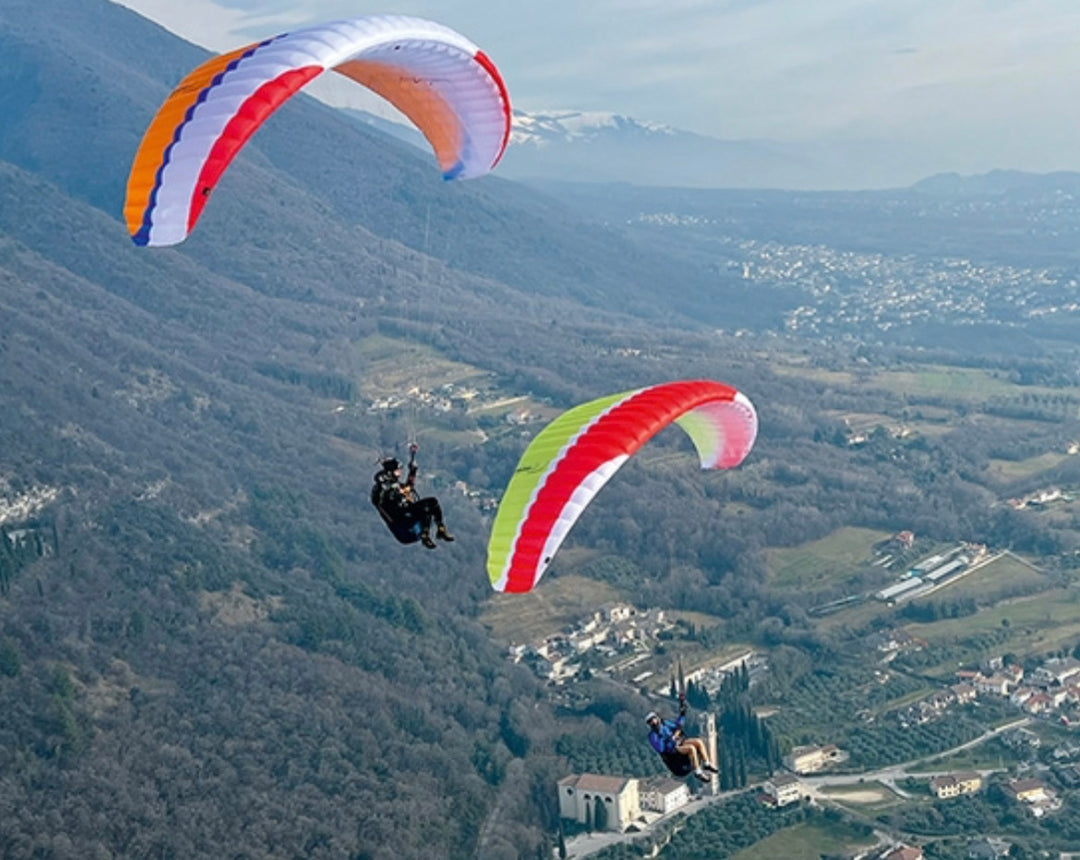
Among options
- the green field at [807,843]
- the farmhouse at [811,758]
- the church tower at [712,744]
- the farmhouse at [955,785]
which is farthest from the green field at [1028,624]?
the green field at [807,843]

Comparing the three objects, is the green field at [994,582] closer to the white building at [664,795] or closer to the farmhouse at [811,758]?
the farmhouse at [811,758]

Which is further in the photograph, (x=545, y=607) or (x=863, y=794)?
(x=545, y=607)

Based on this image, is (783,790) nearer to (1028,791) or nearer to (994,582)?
(1028,791)

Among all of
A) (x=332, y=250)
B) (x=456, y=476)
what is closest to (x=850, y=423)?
(x=456, y=476)

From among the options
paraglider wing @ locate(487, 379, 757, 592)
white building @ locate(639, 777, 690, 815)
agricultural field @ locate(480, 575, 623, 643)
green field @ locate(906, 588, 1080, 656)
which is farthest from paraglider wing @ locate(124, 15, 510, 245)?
green field @ locate(906, 588, 1080, 656)

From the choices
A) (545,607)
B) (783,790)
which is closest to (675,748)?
(783,790)

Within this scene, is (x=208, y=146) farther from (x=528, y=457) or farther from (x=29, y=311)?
(x=29, y=311)

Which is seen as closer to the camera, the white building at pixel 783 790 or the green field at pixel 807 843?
the green field at pixel 807 843
